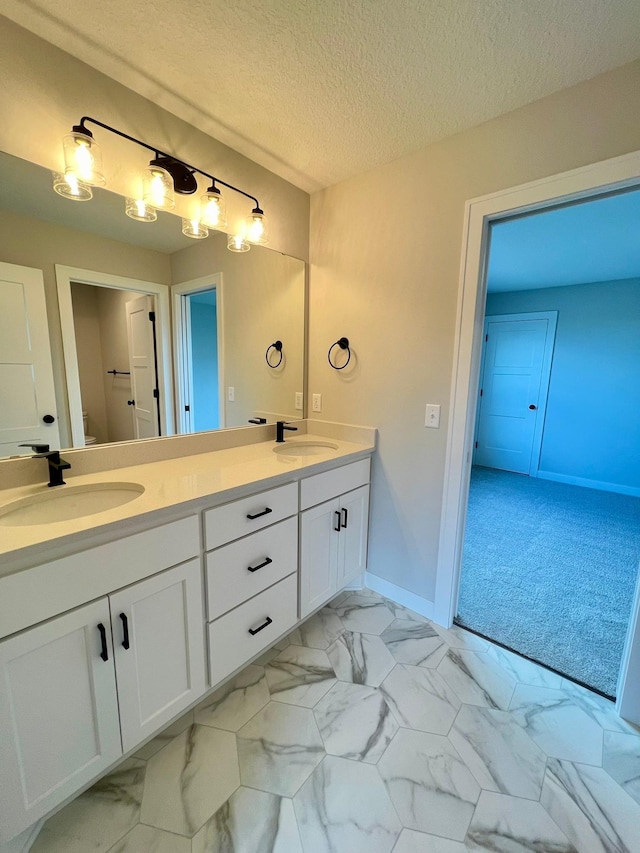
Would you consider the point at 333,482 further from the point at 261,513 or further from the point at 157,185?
the point at 157,185

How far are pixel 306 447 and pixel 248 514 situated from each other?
0.79 metres

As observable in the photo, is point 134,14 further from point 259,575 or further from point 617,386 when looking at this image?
point 617,386

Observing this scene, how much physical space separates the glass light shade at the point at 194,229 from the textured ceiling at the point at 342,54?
16.0 inches

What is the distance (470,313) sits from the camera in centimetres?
161

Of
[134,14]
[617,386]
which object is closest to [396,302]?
→ [134,14]

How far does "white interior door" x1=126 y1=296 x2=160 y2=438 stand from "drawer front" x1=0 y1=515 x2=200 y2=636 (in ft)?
2.13

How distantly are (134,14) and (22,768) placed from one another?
2167mm

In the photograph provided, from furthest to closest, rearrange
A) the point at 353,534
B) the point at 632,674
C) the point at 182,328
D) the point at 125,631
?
the point at 353,534 → the point at 182,328 → the point at 632,674 → the point at 125,631

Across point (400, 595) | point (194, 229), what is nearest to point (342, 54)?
point (194, 229)

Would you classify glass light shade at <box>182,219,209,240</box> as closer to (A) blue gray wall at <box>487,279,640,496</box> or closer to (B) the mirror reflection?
(B) the mirror reflection

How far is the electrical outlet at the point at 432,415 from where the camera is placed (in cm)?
177

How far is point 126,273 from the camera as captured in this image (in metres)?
1.50

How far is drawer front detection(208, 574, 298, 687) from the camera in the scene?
1.31 metres

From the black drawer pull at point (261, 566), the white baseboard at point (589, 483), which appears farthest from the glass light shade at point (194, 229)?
the white baseboard at point (589, 483)
